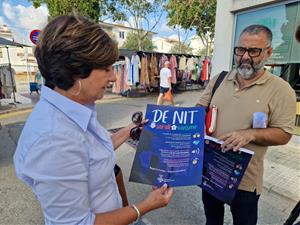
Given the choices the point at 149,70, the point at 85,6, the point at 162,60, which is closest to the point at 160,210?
the point at 149,70

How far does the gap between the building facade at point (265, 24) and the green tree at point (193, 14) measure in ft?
47.2

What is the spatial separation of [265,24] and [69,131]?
17.3 feet

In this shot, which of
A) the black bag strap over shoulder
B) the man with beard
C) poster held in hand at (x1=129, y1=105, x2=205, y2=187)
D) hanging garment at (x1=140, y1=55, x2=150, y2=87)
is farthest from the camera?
hanging garment at (x1=140, y1=55, x2=150, y2=87)

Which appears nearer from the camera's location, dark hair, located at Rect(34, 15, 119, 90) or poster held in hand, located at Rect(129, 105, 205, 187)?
dark hair, located at Rect(34, 15, 119, 90)

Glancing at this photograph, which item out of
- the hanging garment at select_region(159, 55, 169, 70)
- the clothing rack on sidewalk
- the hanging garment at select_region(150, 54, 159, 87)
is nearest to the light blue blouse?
the clothing rack on sidewalk

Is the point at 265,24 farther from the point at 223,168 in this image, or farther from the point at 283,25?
the point at 223,168

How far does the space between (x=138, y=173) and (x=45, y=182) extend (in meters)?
0.54

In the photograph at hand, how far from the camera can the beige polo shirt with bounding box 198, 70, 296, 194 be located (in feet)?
4.94

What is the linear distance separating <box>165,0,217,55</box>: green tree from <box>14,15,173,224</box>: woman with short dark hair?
19.5 meters

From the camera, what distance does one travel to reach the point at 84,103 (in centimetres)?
100

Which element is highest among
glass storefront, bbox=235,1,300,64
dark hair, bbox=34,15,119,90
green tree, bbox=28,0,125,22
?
green tree, bbox=28,0,125,22

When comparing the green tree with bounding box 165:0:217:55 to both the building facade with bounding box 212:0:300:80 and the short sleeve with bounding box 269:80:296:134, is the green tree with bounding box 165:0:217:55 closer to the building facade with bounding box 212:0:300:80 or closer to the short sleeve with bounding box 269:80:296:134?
the building facade with bounding box 212:0:300:80

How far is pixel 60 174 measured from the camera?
0.81 m

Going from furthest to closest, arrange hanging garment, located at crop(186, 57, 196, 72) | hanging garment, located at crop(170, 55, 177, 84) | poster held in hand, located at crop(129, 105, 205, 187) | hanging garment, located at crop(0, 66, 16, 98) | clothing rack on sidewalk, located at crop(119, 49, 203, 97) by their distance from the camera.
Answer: hanging garment, located at crop(186, 57, 196, 72)
hanging garment, located at crop(170, 55, 177, 84)
clothing rack on sidewalk, located at crop(119, 49, 203, 97)
hanging garment, located at crop(0, 66, 16, 98)
poster held in hand, located at crop(129, 105, 205, 187)
